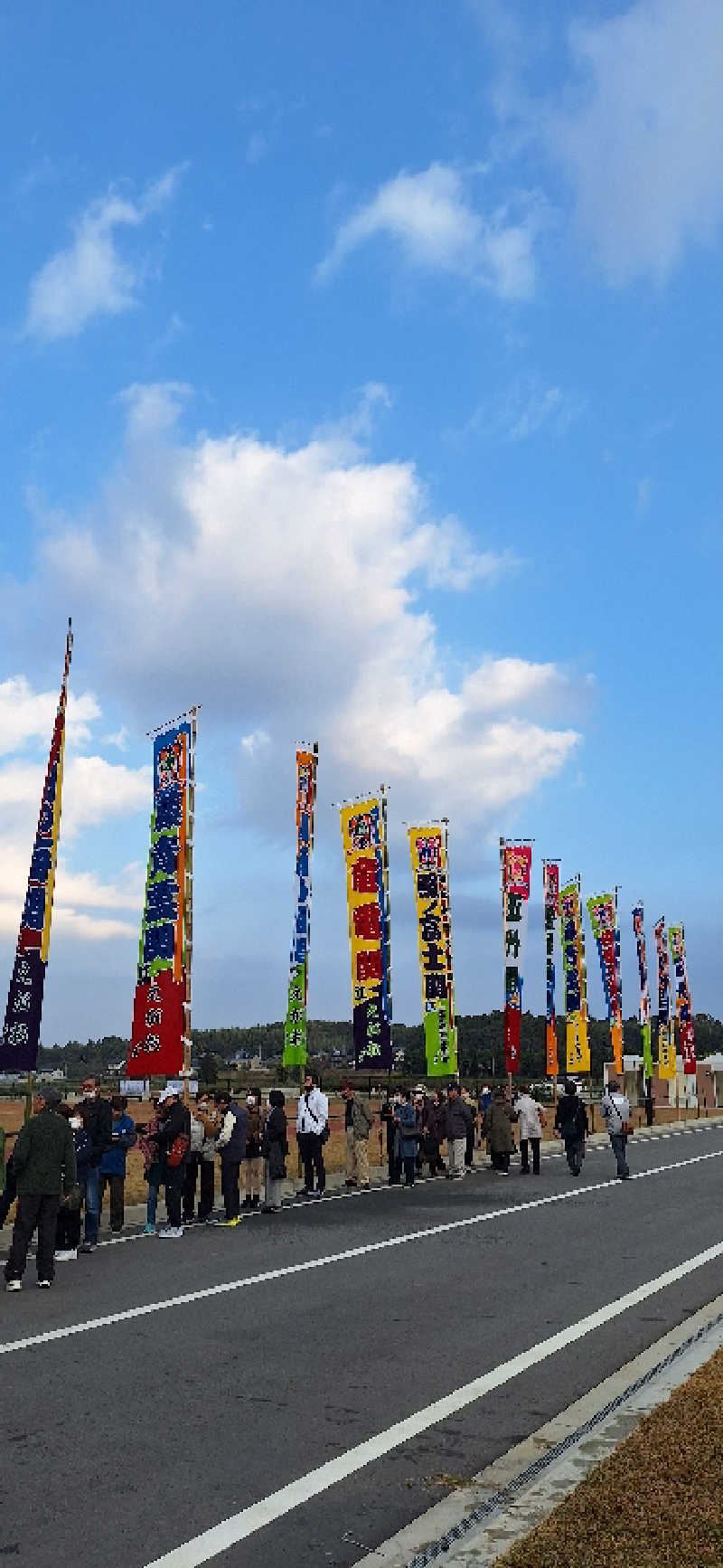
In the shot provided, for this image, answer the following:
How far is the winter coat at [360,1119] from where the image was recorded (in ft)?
62.3

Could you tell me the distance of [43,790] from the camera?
20594 millimetres

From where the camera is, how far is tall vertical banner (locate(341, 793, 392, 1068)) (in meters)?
28.1

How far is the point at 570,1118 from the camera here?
2180cm

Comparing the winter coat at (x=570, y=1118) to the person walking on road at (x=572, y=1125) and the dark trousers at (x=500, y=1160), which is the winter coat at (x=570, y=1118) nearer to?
the person walking on road at (x=572, y=1125)

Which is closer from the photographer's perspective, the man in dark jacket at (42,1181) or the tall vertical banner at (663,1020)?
the man in dark jacket at (42,1181)

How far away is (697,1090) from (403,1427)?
68708mm

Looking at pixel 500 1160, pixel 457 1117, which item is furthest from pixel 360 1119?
pixel 500 1160

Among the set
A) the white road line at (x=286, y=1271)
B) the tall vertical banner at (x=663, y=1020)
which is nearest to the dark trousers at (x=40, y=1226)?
the white road line at (x=286, y=1271)

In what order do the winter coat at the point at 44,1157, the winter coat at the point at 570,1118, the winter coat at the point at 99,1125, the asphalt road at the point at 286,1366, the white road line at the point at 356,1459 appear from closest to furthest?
the white road line at the point at 356,1459 → the asphalt road at the point at 286,1366 → the winter coat at the point at 44,1157 → the winter coat at the point at 99,1125 → the winter coat at the point at 570,1118

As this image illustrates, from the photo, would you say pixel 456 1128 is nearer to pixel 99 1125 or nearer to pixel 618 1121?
pixel 618 1121

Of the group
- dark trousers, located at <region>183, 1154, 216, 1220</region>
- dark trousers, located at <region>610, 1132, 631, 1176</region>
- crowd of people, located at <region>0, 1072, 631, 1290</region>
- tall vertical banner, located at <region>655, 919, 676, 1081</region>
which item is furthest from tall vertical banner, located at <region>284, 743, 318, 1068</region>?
tall vertical banner, located at <region>655, 919, 676, 1081</region>

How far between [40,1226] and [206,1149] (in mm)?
4310

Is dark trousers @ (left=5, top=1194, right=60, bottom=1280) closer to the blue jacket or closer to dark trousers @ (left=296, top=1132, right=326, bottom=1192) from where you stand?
the blue jacket

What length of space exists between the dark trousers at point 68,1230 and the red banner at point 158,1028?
866 cm
